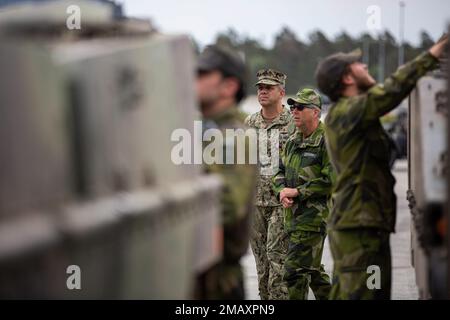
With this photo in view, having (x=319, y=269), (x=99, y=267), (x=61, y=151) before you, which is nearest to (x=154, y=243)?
(x=99, y=267)

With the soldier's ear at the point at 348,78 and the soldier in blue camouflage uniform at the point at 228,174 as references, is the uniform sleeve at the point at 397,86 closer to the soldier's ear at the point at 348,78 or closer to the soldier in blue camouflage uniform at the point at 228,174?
the soldier's ear at the point at 348,78

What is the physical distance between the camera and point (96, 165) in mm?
4930

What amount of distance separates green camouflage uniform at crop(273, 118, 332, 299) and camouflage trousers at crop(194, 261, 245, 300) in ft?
13.5

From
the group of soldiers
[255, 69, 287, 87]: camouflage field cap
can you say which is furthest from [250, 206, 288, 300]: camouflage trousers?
the group of soldiers

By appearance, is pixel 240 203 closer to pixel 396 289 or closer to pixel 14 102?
pixel 14 102

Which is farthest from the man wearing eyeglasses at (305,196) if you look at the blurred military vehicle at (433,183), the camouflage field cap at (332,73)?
the blurred military vehicle at (433,183)

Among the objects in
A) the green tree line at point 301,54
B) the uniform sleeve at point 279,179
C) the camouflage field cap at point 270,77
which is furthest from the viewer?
the green tree line at point 301,54

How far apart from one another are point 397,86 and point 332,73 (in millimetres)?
869

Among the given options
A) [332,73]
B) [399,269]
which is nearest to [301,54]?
[399,269]

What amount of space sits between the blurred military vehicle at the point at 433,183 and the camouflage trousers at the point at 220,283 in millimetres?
967

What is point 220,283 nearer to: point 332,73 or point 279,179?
point 332,73

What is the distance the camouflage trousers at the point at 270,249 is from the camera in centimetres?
1149

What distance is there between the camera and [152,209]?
5.40m

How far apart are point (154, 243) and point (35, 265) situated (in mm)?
1160
